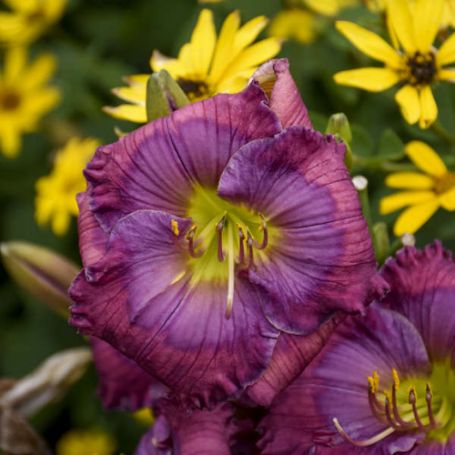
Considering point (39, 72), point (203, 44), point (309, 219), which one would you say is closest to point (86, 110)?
point (39, 72)

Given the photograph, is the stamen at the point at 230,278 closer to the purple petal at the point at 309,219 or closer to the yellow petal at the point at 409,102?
the purple petal at the point at 309,219

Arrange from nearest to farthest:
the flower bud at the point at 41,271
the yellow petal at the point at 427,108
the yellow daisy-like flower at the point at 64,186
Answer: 1. the yellow petal at the point at 427,108
2. the flower bud at the point at 41,271
3. the yellow daisy-like flower at the point at 64,186

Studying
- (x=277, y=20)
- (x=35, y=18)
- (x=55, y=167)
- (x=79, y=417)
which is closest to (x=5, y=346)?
(x=79, y=417)

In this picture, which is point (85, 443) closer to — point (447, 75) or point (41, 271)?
point (41, 271)

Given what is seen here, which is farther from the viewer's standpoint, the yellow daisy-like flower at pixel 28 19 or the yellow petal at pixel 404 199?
the yellow daisy-like flower at pixel 28 19

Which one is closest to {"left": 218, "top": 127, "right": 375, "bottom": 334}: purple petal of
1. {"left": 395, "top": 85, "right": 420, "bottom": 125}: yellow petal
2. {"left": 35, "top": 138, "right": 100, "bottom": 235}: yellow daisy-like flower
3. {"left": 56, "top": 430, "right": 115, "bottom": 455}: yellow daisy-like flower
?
{"left": 395, "top": 85, "right": 420, "bottom": 125}: yellow petal

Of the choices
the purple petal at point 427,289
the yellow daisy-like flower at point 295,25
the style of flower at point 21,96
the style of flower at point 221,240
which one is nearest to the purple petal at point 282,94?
the style of flower at point 221,240

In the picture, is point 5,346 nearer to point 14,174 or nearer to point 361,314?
point 14,174

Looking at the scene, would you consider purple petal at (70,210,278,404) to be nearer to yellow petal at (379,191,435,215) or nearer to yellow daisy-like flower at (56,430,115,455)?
yellow petal at (379,191,435,215)
